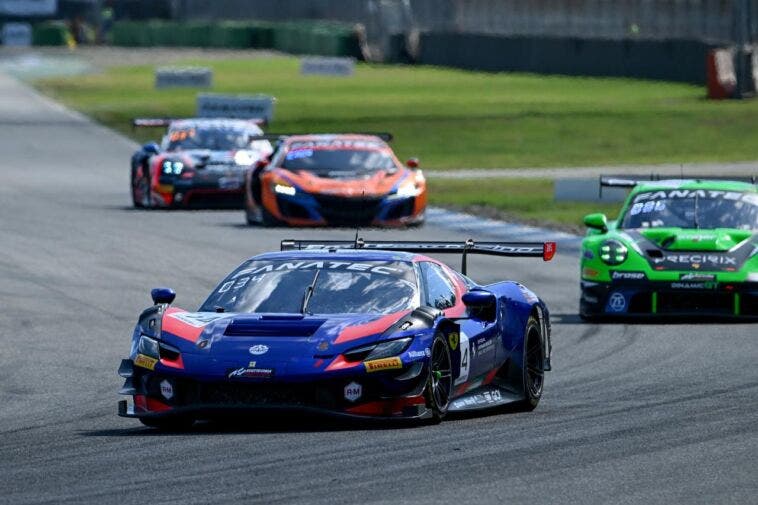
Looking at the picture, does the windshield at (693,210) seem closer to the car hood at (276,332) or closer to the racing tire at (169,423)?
the car hood at (276,332)

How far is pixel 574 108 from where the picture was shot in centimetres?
5247

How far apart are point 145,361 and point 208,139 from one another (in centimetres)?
1965

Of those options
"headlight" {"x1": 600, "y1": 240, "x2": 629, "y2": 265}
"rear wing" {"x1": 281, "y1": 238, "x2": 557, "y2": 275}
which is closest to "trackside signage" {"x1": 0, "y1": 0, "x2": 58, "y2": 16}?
"headlight" {"x1": 600, "y1": 240, "x2": 629, "y2": 265}

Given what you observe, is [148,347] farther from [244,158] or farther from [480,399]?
[244,158]

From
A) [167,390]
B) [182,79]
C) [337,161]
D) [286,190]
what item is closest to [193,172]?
[337,161]

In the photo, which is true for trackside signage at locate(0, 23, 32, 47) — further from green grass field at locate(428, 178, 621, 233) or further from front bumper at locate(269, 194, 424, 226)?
front bumper at locate(269, 194, 424, 226)

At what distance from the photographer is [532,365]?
12.3 meters

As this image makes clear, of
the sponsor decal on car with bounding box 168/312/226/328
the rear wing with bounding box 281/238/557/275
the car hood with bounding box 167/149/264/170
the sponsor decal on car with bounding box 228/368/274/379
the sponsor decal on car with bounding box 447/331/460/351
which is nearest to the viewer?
the sponsor decal on car with bounding box 228/368/274/379

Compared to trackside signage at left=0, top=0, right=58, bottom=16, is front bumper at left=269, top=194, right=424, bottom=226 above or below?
above

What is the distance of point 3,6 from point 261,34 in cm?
2545

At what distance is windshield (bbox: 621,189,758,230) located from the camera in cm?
1777

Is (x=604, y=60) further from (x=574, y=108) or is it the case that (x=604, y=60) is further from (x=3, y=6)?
(x=3, y=6)

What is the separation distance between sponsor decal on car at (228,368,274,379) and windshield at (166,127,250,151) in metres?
19.5

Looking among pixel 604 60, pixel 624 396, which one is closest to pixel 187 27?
pixel 604 60
